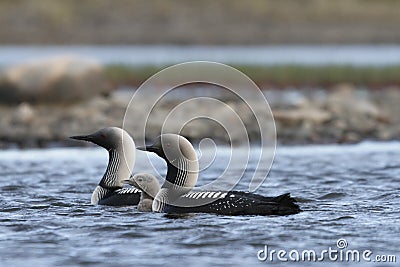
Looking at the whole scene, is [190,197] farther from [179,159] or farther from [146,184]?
[146,184]

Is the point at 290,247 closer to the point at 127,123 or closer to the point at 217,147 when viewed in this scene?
the point at 217,147

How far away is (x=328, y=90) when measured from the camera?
27.8m

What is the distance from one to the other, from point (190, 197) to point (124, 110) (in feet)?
34.9

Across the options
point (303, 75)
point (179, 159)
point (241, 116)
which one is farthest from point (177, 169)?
point (303, 75)

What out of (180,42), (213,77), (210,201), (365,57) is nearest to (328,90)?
(213,77)

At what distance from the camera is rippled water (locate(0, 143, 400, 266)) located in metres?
10.1

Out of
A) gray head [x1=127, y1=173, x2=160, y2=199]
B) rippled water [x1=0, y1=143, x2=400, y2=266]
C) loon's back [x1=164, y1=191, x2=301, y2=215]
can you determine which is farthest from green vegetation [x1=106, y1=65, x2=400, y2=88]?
loon's back [x1=164, y1=191, x2=301, y2=215]

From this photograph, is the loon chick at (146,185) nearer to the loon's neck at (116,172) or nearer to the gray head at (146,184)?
the gray head at (146,184)

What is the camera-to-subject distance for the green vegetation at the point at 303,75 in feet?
92.7

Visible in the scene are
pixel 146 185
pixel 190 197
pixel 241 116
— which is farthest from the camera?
pixel 241 116

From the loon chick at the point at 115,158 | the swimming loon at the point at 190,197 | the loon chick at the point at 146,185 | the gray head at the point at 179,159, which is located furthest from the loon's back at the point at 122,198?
the gray head at the point at 179,159

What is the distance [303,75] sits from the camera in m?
28.8

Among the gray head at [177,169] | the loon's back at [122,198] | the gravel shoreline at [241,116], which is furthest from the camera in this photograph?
the gravel shoreline at [241,116]

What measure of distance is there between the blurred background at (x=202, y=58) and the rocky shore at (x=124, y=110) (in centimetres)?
2
